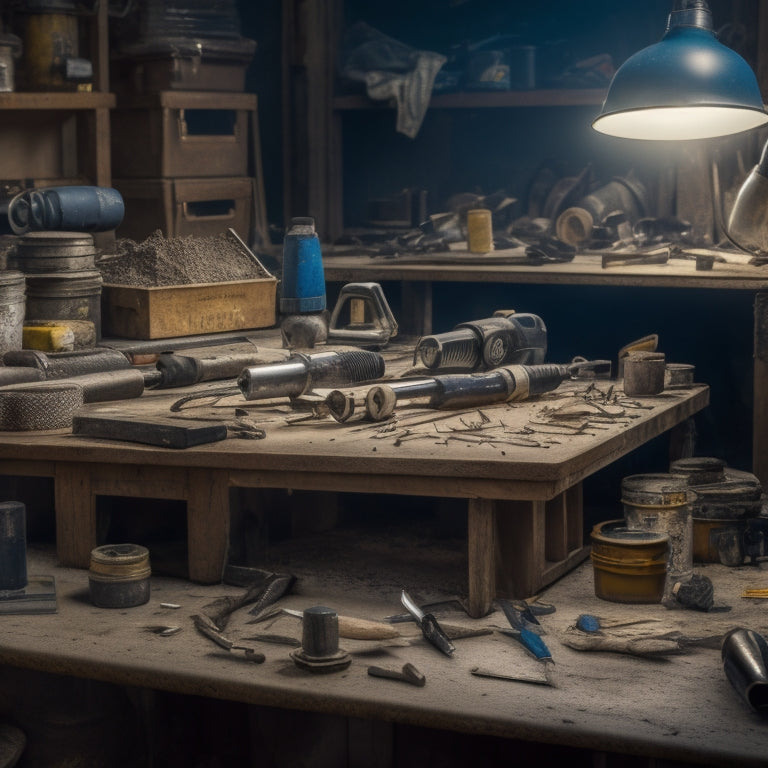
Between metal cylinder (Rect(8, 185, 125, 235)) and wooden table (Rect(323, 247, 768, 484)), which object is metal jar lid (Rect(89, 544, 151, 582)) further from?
wooden table (Rect(323, 247, 768, 484))

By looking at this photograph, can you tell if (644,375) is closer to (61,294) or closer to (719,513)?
(719,513)

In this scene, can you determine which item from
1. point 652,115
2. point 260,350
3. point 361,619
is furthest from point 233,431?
point 652,115

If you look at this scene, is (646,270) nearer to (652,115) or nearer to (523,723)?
(652,115)

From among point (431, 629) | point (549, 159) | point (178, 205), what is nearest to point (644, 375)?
point (431, 629)

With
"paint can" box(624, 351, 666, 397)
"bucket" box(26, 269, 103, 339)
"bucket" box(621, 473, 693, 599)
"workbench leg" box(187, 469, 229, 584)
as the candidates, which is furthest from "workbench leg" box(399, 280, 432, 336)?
"workbench leg" box(187, 469, 229, 584)

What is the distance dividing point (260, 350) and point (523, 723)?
1.84m

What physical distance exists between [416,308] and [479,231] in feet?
1.48

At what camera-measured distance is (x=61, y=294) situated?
13.2 feet

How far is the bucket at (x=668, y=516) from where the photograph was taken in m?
3.12

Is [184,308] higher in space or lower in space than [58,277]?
lower

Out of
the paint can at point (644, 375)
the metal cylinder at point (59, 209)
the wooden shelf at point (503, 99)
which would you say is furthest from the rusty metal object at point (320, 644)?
the wooden shelf at point (503, 99)

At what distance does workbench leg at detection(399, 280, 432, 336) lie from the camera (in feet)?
16.2

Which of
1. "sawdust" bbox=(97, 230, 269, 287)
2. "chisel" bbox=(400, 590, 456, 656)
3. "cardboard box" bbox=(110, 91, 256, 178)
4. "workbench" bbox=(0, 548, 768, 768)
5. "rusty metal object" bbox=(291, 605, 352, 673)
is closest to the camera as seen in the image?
"workbench" bbox=(0, 548, 768, 768)

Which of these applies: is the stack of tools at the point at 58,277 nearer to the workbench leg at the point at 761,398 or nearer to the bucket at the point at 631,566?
the bucket at the point at 631,566
